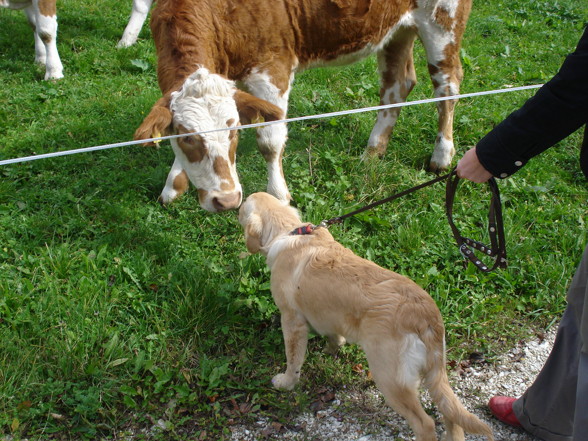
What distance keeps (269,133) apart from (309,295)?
86.8 inches

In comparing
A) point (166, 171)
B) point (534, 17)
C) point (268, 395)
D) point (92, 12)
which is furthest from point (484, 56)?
point (268, 395)

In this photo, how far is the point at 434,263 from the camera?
4223mm

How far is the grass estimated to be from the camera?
3225 millimetres

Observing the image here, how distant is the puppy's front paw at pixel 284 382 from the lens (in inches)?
129

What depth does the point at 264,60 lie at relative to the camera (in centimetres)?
482

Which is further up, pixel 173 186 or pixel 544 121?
pixel 544 121

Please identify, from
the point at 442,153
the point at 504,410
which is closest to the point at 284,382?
the point at 504,410

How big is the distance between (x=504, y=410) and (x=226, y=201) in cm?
227

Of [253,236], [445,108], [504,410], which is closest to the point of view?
[504,410]

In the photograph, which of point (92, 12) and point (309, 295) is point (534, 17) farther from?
point (309, 295)

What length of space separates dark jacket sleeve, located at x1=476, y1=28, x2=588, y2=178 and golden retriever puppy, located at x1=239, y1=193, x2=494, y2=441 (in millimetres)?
773

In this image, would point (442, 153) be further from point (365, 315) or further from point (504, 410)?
point (365, 315)

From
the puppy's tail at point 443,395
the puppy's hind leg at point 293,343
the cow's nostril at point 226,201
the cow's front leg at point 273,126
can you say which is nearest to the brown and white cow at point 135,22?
the cow's front leg at point 273,126

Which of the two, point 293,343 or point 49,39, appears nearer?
point 293,343
